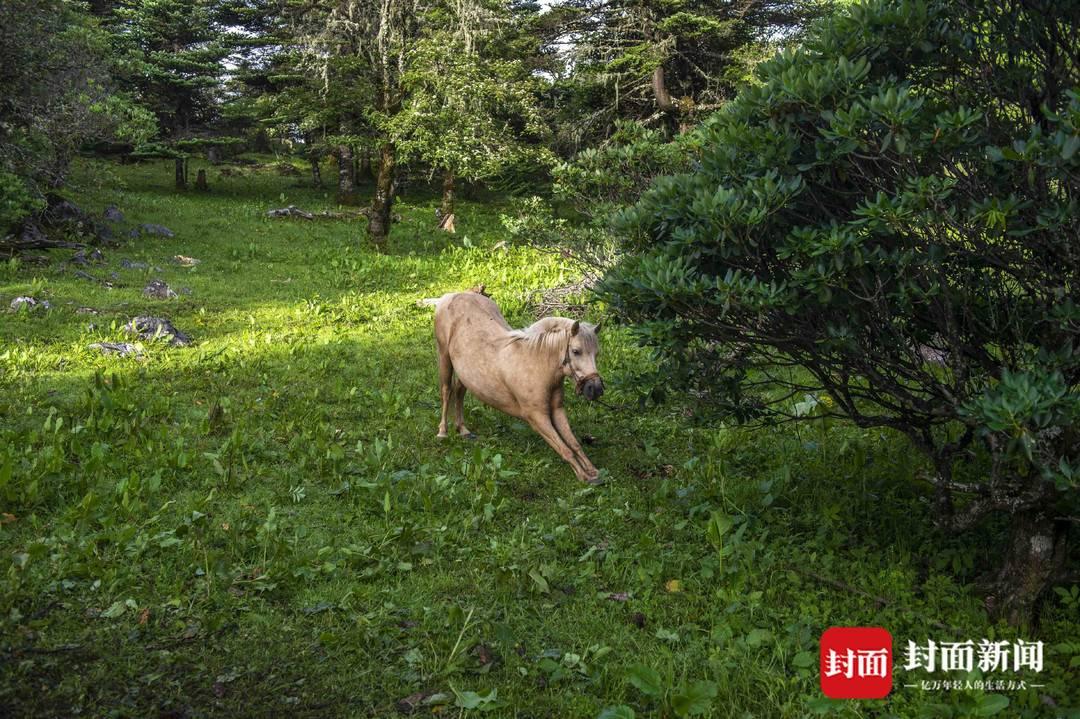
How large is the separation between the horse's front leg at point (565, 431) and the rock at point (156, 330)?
25.7ft

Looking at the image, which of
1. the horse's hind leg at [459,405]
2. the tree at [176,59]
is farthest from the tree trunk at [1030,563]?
the tree at [176,59]

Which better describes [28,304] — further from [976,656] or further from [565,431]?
[976,656]

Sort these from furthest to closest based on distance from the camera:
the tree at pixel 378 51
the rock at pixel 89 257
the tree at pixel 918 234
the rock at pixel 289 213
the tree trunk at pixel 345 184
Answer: the tree trunk at pixel 345 184, the rock at pixel 289 213, the tree at pixel 378 51, the rock at pixel 89 257, the tree at pixel 918 234

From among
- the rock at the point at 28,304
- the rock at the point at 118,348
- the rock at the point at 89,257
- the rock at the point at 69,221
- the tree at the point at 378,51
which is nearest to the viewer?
the rock at the point at 118,348

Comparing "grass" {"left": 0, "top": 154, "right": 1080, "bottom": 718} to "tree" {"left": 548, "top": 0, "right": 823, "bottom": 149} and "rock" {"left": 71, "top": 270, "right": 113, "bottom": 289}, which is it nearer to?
"rock" {"left": 71, "top": 270, "right": 113, "bottom": 289}

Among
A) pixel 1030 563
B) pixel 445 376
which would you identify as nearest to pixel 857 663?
pixel 1030 563

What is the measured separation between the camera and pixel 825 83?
470 centimetres

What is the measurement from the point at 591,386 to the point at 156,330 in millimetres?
9137

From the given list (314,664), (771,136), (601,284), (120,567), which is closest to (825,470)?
(601,284)

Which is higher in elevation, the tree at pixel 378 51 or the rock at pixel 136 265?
the tree at pixel 378 51

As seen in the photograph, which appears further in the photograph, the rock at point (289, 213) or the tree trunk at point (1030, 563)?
the rock at point (289, 213)

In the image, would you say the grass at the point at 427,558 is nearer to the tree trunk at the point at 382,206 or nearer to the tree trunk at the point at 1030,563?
the tree trunk at the point at 1030,563

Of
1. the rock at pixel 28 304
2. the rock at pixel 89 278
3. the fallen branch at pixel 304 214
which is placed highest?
the rock at pixel 28 304

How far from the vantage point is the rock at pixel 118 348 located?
1199 centimetres
